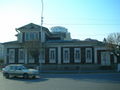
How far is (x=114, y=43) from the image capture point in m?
37.8

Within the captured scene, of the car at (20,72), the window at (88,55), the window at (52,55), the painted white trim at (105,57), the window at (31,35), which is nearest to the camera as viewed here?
the car at (20,72)

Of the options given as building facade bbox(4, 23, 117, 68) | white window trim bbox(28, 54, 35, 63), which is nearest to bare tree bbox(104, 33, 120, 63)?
building facade bbox(4, 23, 117, 68)

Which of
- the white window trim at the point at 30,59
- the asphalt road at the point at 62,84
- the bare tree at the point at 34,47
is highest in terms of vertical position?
the bare tree at the point at 34,47

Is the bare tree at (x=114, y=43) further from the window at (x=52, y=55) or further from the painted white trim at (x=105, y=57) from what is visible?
the window at (x=52, y=55)

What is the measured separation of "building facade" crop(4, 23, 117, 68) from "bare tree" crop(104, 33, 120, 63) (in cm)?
260

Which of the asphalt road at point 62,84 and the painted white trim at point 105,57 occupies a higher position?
the painted white trim at point 105,57

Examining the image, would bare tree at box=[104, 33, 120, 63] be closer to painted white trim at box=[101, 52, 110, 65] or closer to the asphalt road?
painted white trim at box=[101, 52, 110, 65]

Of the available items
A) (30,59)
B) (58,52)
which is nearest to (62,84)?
(58,52)

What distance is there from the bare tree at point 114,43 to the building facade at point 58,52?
8.54 feet

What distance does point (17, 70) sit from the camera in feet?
85.0

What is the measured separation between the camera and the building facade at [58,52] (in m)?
41.7

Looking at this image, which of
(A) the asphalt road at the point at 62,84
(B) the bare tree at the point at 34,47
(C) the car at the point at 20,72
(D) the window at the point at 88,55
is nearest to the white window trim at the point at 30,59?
(B) the bare tree at the point at 34,47

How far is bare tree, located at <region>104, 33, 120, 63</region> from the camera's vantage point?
1469 inches

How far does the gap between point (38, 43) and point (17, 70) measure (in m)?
14.5
